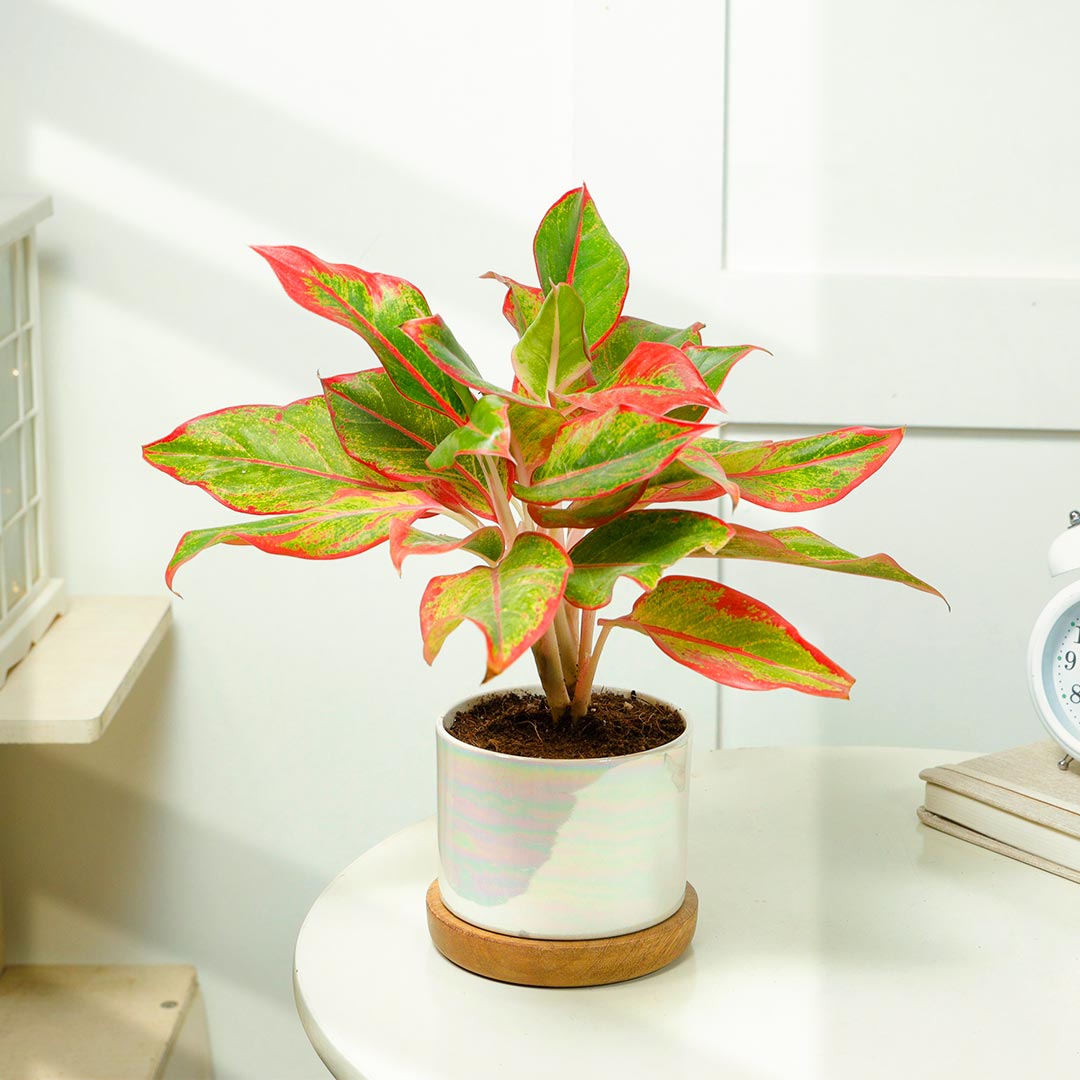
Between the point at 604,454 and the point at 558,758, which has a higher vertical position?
the point at 604,454

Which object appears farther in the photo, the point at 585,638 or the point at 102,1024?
the point at 102,1024

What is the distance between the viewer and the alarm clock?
925mm

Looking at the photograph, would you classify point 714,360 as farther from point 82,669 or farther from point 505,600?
point 82,669

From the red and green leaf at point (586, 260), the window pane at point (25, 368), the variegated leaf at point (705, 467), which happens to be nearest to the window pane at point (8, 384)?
the window pane at point (25, 368)

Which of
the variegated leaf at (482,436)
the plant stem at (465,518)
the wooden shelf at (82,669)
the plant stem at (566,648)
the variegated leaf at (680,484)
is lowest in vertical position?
the wooden shelf at (82,669)

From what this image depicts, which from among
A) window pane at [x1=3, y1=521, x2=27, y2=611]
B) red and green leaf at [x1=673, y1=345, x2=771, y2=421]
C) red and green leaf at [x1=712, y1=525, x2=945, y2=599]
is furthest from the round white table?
window pane at [x1=3, y1=521, x2=27, y2=611]

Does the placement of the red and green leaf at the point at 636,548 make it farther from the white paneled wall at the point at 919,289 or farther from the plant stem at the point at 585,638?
the white paneled wall at the point at 919,289

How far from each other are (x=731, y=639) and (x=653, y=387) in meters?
0.14

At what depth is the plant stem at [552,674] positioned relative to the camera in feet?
2.34

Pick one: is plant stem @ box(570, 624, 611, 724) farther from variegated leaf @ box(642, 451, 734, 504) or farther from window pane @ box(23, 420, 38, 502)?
window pane @ box(23, 420, 38, 502)

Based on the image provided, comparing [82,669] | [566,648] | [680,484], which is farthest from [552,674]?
[82,669]

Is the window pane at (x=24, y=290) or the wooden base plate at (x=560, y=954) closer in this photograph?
the wooden base plate at (x=560, y=954)

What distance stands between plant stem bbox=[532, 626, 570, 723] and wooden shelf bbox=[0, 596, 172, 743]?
514 millimetres

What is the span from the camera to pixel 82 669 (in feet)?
3.88
